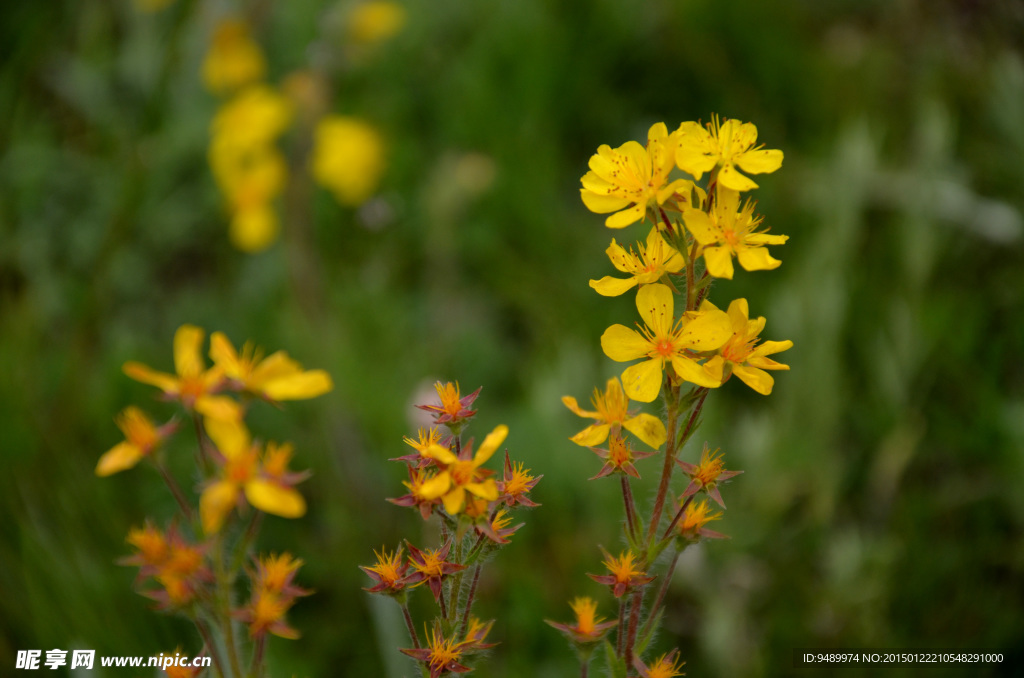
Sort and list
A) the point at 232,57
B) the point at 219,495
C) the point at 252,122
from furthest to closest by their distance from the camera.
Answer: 1. the point at 232,57
2. the point at 252,122
3. the point at 219,495

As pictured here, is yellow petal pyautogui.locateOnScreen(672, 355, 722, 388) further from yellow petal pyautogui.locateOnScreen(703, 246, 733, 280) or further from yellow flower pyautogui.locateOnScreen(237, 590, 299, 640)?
yellow flower pyautogui.locateOnScreen(237, 590, 299, 640)

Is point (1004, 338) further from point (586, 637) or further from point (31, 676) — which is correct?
point (31, 676)

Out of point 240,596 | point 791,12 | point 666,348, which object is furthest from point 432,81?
point 666,348

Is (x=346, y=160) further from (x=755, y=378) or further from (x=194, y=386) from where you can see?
(x=755, y=378)

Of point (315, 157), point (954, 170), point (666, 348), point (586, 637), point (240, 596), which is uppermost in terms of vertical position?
point (315, 157)

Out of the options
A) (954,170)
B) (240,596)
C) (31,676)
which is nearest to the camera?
(31,676)

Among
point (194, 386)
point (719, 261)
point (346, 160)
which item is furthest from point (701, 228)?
point (346, 160)
